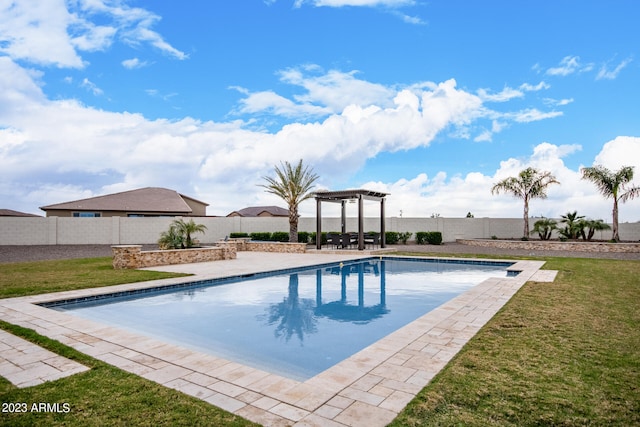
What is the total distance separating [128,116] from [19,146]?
456 centimetres

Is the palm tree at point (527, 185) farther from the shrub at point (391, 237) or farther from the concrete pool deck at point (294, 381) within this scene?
the concrete pool deck at point (294, 381)

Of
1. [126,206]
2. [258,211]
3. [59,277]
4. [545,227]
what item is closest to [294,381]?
[59,277]

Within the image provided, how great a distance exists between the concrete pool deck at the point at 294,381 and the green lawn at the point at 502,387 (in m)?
0.15

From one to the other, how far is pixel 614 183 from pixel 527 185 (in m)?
4.04

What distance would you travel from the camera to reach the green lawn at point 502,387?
9.11 feet

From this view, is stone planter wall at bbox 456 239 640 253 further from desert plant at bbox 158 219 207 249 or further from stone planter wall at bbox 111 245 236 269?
desert plant at bbox 158 219 207 249

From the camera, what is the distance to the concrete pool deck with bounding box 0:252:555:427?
2.88 meters

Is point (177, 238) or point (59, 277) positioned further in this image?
point (177, 238)

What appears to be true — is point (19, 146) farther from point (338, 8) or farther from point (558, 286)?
point (558, 286)

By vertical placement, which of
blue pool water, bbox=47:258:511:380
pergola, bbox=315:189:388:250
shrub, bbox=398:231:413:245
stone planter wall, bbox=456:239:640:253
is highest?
pergola, bbox=315:189:388:250

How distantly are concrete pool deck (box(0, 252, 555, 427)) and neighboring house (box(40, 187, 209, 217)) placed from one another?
78.5 ft

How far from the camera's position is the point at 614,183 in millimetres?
20375

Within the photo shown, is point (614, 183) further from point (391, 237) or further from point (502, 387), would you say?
point (502, 387)

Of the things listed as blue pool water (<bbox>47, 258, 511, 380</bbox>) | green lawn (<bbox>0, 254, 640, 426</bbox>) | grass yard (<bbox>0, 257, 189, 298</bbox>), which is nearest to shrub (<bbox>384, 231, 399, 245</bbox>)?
blue pool water (<bbox>47, 258, 511, 380</bbox>)
